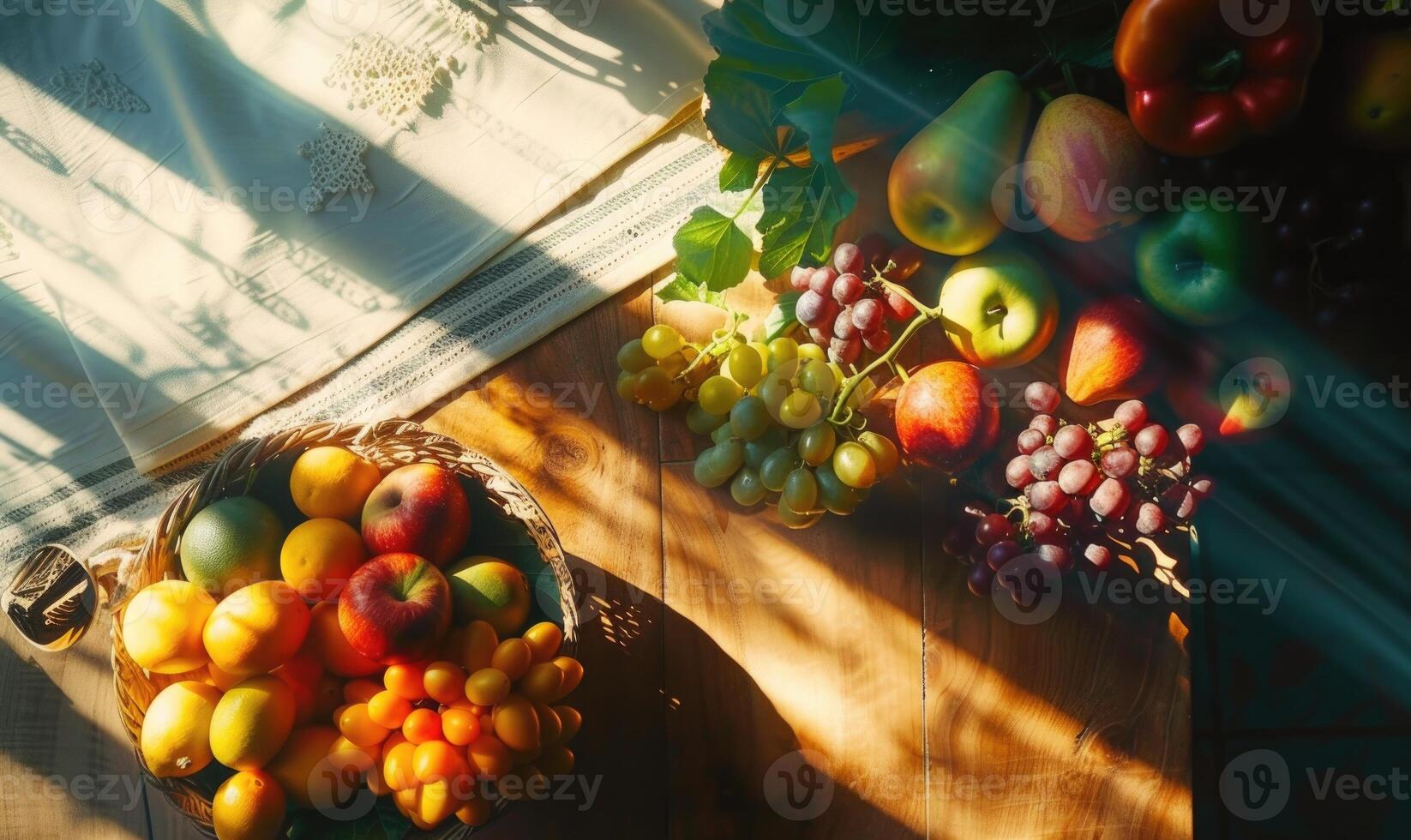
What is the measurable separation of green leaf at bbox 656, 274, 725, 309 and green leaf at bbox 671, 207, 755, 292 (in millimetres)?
23

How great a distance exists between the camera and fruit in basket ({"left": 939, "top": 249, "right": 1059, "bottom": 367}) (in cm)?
96

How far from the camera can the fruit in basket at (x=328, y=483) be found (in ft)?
3.10

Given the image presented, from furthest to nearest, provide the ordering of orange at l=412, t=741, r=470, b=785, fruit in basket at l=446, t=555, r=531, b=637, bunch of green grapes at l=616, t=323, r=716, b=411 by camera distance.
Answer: bunch of green grapes at l=616, t=323, r=716, b=411 < fruit in basket at l=446, t=555, r=531, b=637 < orange at l=412, t=741, r=470, b=785

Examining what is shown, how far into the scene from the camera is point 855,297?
0.99 meters

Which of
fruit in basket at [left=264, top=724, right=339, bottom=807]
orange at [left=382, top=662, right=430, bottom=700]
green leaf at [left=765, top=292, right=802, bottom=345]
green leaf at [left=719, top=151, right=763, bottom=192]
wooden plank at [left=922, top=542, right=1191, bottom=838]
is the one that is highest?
green leaf at [left=719, top=151, right=763, bottom=192]

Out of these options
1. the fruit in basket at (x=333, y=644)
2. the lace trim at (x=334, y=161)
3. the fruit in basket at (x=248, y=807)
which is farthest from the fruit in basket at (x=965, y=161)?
the fruit in basket at (x=248, y=807)

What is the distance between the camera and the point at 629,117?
3.58 ft

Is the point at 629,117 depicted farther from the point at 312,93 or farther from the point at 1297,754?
the point at 1297,754

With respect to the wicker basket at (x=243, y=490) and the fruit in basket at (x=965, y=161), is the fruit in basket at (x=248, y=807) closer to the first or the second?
A: the wicker basket at (x=243, y=490)

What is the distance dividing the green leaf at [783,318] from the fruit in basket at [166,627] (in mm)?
663

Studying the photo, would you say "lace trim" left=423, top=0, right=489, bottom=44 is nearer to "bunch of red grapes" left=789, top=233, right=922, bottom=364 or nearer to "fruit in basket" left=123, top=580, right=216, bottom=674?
"bunch of red grapes" left=789, top=233, right=922, bottom=364

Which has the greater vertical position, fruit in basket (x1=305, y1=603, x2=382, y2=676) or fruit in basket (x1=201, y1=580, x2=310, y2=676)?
fruit in basket (x1=201, y1=580, x2=310, y2=676)

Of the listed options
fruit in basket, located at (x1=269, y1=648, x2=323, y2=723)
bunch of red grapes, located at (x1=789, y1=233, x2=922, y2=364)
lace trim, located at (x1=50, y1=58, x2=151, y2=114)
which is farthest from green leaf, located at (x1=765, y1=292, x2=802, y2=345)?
lace trim, located at (x1=50, y1=58, x2=151, y2=114)

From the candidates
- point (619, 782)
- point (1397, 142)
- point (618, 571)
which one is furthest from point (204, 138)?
point (1397, 142)
